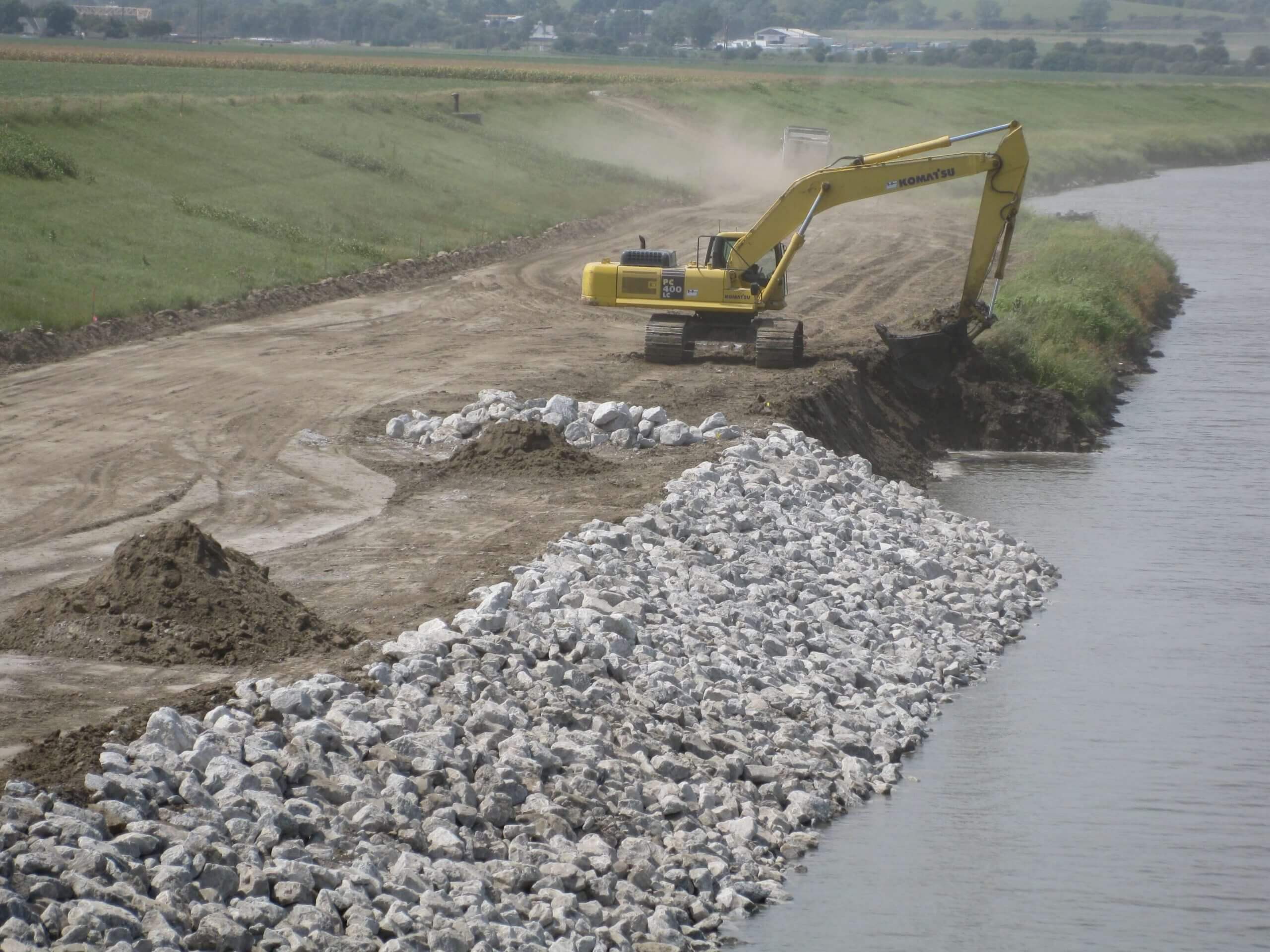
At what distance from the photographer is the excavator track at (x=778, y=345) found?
2566cm

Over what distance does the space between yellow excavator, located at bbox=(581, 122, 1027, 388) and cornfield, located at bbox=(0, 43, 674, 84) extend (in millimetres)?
50716

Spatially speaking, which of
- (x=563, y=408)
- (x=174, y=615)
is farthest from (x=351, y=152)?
(x=174, y=615)

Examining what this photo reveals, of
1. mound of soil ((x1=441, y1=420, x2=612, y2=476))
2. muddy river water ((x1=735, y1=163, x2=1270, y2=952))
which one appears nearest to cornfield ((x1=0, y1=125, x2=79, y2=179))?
mound of soil ((x1=441, y1=420, x2=612, y2=476))

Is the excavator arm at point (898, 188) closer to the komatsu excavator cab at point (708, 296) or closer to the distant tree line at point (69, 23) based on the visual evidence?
the komatsu excavator cab at point (708, 296)

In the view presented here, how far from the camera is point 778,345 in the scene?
2566 cm

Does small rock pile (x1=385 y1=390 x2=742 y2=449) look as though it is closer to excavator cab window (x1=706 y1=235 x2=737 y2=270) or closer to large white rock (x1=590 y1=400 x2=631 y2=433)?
large white rock (x1=590 y1=400 x2=631 y2=433)

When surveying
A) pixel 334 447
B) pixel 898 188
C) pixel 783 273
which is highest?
pixel 898 188

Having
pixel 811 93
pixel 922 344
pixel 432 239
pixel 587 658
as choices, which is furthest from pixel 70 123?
pixel 811 93

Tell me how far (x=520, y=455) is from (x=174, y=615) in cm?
714

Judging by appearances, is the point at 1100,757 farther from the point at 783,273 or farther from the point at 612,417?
the point at 783,273

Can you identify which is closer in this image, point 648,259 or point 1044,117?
point 648,259

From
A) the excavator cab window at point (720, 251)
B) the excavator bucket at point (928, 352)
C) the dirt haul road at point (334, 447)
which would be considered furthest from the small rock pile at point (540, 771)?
the excavator bucket at point (928, 352)

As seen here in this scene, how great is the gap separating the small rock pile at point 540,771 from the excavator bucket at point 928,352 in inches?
365

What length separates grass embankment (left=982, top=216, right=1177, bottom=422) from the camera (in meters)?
28.4
